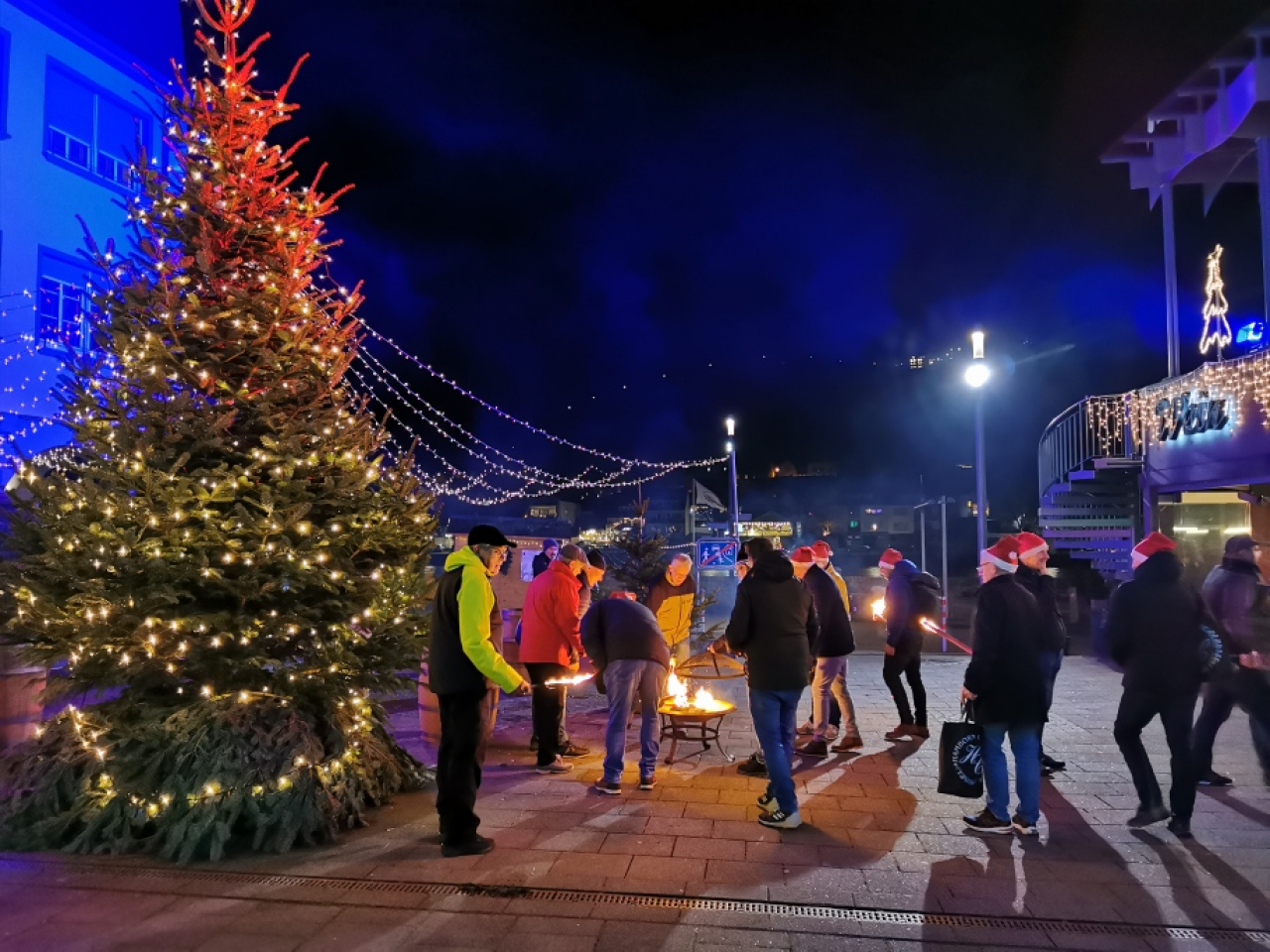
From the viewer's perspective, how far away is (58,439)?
43.1ft

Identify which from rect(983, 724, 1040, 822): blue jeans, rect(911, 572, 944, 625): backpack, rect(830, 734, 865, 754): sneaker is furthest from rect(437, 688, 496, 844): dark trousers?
rect(911, 572, 944, 625): backpack

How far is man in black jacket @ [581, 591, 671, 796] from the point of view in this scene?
6094mm

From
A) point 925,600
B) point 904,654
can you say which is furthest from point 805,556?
point 904,654

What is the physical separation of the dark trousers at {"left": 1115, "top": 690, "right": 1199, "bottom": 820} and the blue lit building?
13.5 metres

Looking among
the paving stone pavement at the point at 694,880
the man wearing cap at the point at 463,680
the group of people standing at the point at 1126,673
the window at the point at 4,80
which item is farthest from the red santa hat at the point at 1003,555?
the window at the point at 4,80

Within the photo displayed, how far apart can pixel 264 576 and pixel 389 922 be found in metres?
2.29

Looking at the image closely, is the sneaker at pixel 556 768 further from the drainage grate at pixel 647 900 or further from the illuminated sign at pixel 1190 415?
the illuminated sign at pixel 1190 415

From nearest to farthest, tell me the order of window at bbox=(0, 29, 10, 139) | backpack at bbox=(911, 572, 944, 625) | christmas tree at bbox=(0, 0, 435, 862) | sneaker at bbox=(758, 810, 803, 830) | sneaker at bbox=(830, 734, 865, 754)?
christmas tree at bbox=(0, 0, 435, 862) < sneaker at bbox=(758, 810, 803, 830) < sneaker at bbox=(830, 734, 865, 754) < backpack at bbox=(911, 572, 944, 625) < window at bbox=(0, 29, 10, 139)

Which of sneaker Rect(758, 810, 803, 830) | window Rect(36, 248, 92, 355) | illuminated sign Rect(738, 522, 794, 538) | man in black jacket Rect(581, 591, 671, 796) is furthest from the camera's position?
illuminated sign Rect(738, 522, 794, 538)

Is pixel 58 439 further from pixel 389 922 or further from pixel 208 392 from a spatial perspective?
pixel 389 922

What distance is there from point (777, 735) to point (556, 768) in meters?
2.24

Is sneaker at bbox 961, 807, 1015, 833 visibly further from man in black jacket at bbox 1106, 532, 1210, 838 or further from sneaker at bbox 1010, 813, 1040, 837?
man in black jacket at bbox 1106, 532, 1210, 838

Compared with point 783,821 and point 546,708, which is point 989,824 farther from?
point 546,708

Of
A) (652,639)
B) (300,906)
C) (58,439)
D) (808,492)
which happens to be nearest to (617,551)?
(652,639)
